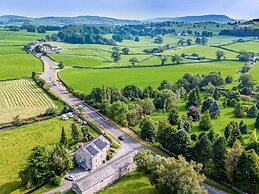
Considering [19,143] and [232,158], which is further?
[19,143]

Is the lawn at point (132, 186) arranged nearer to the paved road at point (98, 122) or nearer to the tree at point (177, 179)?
the tree at point (177, 179)

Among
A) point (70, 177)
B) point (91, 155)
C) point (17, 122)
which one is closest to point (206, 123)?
point (91, 155)

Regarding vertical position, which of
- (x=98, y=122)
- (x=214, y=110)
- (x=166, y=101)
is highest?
(x=166, y=101)

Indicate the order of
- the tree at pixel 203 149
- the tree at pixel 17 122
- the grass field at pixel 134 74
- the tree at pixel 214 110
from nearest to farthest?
the tree at pixel 203 149
the tree at pixel 17 122
the tree at pixel 214 110
the grass field at pixel 134 74

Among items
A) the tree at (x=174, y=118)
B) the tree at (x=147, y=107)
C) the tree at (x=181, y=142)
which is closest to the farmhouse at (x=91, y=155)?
the tree at (x=181, y=142)

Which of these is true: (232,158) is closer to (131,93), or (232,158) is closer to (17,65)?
(131,93)

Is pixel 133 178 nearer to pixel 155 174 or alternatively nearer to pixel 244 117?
pixel 155 174
